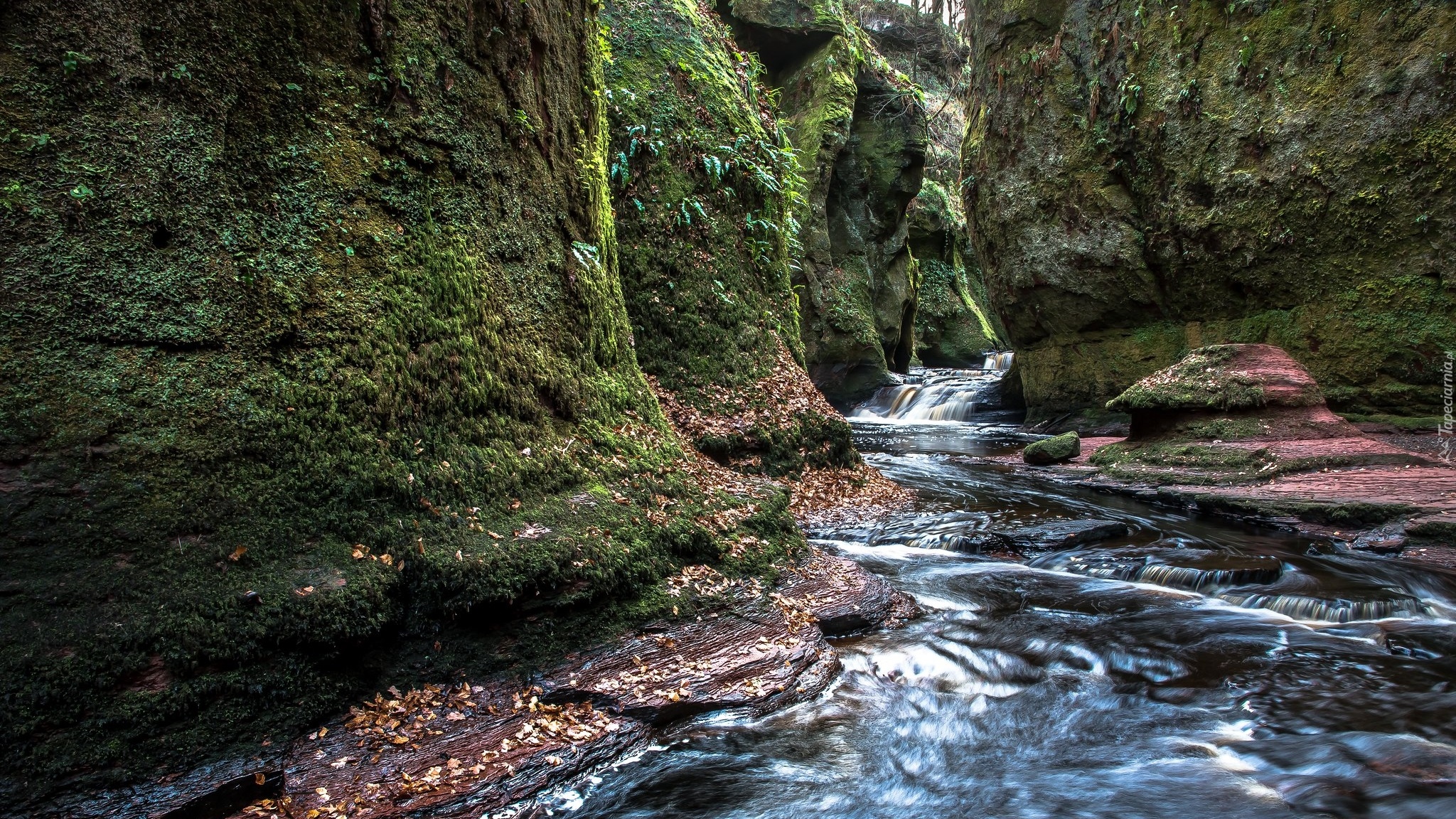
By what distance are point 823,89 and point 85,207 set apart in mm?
22868

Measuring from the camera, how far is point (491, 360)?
14.2ft

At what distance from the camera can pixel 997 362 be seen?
98.2 feet

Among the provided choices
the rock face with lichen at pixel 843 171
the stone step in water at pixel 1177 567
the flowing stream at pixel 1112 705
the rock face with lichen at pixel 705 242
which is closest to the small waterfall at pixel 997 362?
the rock face with lichen at pixel 843 171

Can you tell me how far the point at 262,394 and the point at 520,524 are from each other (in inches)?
53.2

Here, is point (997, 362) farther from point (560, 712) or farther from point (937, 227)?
point (560, 712)

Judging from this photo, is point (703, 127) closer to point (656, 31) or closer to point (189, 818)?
point (656, 31)

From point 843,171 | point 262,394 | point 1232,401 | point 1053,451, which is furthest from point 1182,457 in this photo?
point 843,171

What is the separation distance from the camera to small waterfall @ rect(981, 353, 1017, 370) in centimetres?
2930

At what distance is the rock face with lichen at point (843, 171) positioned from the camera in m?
22.7

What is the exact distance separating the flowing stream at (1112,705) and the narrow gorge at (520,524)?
0.10 ft

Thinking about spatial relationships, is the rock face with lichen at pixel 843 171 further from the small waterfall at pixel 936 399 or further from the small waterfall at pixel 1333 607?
the small waterfall at pixel 1333 607

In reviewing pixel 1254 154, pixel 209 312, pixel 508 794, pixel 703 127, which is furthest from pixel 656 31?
pixel 1254 154

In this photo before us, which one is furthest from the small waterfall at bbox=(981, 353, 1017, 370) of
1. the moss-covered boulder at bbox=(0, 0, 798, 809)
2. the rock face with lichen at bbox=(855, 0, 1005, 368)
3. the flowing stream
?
the moss-covered boulder at bbox=(0, 0, 798, 809)

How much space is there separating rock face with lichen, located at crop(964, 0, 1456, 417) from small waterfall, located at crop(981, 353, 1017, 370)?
10.2 metres
